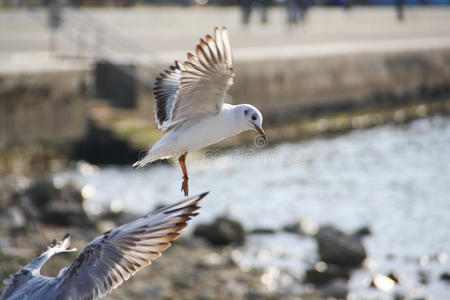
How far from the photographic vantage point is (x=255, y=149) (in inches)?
1042

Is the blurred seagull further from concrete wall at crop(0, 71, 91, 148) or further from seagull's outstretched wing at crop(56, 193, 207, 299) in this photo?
concrete wall at crop(0, 71, 91, 148)

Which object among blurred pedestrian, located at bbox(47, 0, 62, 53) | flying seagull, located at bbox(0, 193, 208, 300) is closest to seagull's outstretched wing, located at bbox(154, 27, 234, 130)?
flying seagull, located at bbox(0, 193, 208, 300)

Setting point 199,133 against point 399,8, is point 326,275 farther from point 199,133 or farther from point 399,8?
point 399,8

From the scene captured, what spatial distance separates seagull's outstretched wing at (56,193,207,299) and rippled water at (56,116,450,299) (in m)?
11.1

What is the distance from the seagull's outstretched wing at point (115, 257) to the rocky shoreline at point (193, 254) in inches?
351

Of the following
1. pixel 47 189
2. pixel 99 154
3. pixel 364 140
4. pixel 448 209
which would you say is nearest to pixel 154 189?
pixel 99 154

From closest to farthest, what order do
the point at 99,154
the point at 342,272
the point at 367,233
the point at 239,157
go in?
the point at 342,272 → the point at 367,233 → the point at 99,154 → the point at 239,157

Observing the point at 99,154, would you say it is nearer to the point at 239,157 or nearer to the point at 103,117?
the point at 103,117

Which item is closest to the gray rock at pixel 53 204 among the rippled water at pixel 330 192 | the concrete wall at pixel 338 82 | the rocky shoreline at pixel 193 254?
the rocky shoreline at pixel 193 254

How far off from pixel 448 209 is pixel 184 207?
18.4 m

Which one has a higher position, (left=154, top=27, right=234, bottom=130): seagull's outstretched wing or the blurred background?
(left=154, top=27, right=234, bottom=130): seagull's outstretched wing

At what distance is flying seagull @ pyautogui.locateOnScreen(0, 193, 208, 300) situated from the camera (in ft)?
13.8

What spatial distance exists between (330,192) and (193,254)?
24.4ft

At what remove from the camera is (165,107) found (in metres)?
5.44
